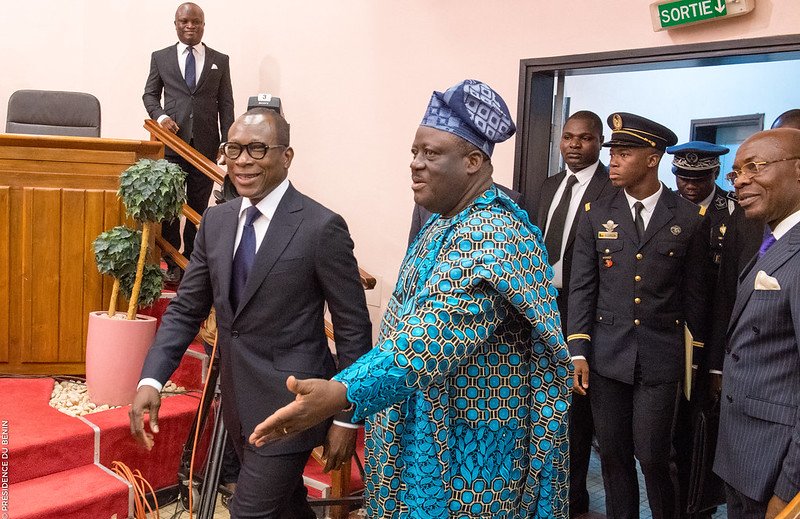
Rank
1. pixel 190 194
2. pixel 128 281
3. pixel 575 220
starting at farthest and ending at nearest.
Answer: pixel 190 194
pixel 128 281
pixel 575 220

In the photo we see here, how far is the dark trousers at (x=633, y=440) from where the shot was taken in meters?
3.01

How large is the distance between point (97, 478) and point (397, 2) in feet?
11.1

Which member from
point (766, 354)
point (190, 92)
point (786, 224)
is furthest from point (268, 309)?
point (190, 92)

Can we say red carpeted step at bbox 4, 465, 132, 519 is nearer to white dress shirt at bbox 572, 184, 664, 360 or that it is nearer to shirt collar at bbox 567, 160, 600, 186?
white dress shirt at bbox 572, 184, 664, 360

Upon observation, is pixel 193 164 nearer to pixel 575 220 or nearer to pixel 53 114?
pixel 53 114

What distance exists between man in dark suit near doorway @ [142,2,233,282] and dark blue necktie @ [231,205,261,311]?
3170mm

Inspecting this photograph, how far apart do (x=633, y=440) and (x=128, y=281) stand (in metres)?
2.63

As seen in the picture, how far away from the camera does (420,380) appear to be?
4.76ft

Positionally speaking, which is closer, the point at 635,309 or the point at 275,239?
the point at 275,239

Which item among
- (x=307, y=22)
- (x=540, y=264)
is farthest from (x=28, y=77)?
(x=540, y=264)

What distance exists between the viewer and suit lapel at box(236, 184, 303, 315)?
7.29 ft

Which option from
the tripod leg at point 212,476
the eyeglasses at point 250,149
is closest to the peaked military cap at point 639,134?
the eyeglasses at point 250,149

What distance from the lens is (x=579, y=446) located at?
12.1ft

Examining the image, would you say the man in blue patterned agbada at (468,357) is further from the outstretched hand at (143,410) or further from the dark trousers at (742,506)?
the outstretched hand at (143,410)
